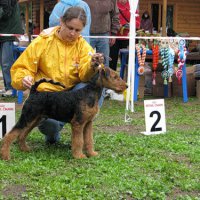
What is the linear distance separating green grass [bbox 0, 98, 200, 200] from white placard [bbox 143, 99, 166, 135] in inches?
4.8

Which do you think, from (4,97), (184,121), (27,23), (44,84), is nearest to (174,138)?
(184,121)

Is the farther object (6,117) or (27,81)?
(6,117)

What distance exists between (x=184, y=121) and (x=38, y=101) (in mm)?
2898

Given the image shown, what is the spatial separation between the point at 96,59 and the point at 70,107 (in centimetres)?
50

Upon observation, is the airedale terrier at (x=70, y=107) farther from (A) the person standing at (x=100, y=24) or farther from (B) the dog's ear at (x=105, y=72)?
(A) the person standing at (x=100, y=24)

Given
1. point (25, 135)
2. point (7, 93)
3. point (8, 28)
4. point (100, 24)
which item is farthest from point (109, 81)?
point (7, 93)

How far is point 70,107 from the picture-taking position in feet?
14.4

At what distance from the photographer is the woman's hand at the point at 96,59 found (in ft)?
13.9

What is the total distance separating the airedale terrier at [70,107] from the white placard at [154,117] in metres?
1.20

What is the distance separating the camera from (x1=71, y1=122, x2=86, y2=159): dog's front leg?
4.35 m

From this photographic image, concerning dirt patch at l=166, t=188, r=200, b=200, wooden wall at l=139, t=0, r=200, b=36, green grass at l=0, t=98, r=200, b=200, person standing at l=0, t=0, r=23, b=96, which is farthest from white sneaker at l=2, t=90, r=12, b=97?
wooden wall at l=139, t=0, r=200, b=36

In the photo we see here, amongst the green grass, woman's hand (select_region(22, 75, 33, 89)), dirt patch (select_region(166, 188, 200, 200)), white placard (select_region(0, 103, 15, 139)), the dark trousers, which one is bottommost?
dirt patch (select_region(166, 188, 200, 200))

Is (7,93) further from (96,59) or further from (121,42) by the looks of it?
(96,59)

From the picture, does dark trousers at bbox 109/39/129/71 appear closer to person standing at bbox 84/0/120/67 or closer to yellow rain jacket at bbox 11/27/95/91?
person standing at bbox 84/0/120/67
